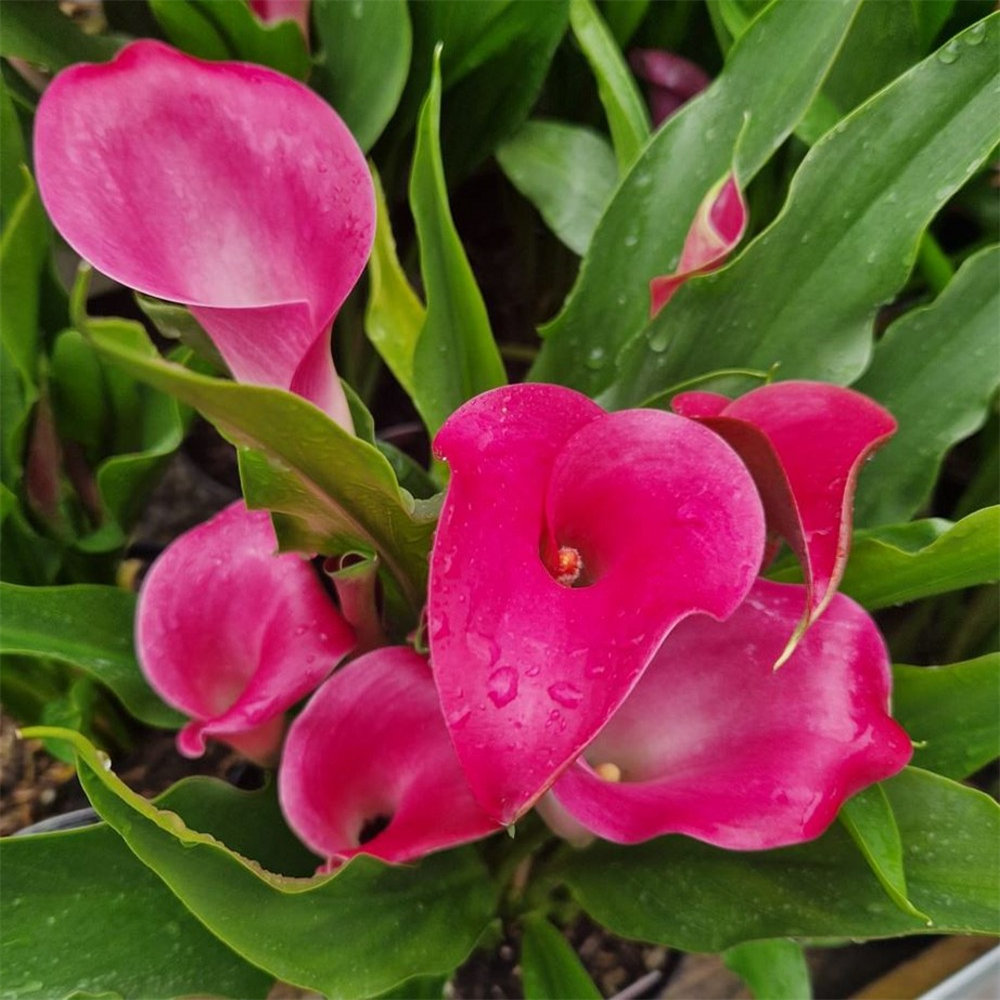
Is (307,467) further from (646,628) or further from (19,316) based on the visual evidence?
(19,316)

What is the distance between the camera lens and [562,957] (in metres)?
0.43

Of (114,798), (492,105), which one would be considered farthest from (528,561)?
(492,105)

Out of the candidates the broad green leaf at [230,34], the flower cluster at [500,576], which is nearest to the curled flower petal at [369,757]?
the flower cluster at [500,576]

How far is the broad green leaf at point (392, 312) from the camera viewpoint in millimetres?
443

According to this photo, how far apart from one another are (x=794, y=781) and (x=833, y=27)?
0.32m

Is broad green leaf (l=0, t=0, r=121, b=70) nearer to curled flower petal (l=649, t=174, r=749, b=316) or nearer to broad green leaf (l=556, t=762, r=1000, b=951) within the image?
curled flower petal (l=649, t=174, r=749, b=316)

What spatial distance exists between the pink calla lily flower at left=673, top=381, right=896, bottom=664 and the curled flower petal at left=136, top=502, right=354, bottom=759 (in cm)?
17

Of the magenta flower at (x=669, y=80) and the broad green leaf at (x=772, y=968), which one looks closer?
the broad green leaf at (x=772, y=968)

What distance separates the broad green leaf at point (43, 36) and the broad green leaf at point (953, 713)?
527mm

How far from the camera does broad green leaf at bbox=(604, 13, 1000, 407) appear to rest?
396 millimetres

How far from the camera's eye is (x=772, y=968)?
1.40 feet

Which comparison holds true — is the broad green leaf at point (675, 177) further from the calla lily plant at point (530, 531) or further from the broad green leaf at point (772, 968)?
the broad green leaf at point (772, 968)

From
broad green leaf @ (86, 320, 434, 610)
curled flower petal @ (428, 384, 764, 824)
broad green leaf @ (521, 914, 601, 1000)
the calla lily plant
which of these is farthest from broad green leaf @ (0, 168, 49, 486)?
broad green leaf @ (521, 914, 601, 1000)

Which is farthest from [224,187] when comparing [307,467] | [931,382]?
[931,382]
